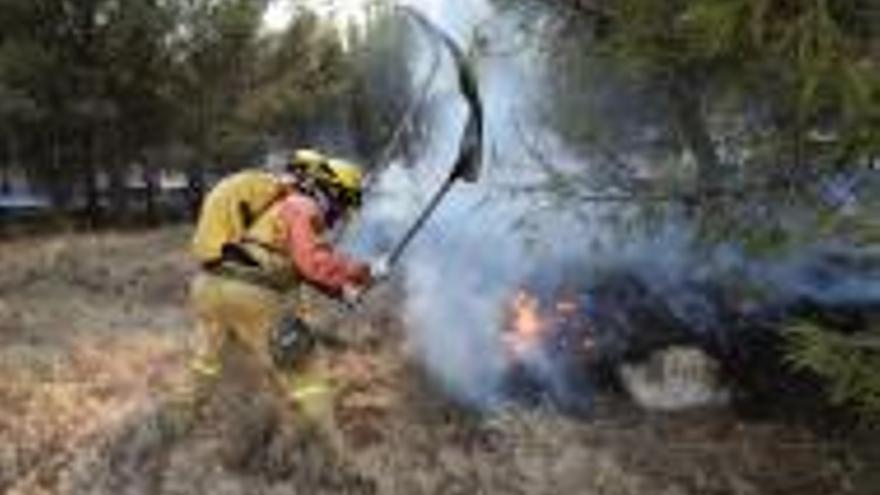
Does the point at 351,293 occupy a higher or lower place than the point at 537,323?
higher

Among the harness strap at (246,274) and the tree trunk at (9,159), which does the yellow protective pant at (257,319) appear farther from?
the tree trunk at (9,159)

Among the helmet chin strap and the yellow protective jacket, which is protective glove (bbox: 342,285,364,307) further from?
the yellow protective jacket

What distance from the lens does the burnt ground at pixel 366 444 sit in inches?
397

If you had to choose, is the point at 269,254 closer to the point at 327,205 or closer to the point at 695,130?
the point at 327,205

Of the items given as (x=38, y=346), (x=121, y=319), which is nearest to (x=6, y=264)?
(x=121, y=319)

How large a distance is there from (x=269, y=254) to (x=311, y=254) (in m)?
0.40

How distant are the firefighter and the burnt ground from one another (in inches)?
24.8

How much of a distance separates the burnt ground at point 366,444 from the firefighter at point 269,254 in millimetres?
630

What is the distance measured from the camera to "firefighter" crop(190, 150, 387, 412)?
10023mm

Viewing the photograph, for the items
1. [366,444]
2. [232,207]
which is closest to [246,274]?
[232,207]

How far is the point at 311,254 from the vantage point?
9.84m

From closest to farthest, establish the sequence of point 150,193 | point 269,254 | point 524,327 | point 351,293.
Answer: point 269,254
point 351,293
point 524,327
point 150,193

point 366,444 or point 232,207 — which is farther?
point 366,444

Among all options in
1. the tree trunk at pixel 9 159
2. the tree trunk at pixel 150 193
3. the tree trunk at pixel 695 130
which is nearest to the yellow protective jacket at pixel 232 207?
the tree trunk at pixel 695 130
